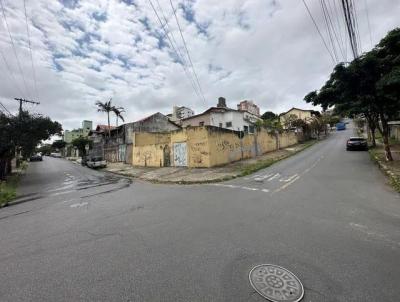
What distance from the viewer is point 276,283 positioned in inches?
121

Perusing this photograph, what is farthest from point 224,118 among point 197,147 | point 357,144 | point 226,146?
point 197,147

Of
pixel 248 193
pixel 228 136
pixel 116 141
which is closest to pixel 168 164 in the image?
pixel 228 136

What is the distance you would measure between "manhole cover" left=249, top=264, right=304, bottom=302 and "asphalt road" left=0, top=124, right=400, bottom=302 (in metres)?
0.11

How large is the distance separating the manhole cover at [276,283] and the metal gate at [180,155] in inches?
654

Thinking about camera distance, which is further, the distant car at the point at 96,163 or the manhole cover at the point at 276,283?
the distant car at the point at 96,163

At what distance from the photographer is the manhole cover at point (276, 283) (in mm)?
2816

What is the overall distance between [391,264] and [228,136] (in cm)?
1699

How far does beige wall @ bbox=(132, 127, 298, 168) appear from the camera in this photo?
Answer: 18.2 m

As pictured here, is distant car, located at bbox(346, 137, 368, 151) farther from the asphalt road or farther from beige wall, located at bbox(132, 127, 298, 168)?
the asphalt road

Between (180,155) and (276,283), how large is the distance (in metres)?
17.6

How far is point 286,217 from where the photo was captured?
5711 millimetres

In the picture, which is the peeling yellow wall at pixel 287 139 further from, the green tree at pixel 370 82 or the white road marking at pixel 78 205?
the white road marking at pixel 78 205

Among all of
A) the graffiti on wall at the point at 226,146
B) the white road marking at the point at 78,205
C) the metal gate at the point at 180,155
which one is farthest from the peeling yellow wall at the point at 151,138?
the white road marking at the point at 78,205

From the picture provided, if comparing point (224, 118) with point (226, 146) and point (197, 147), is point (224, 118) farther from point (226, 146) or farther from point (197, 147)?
point (197, 147)
